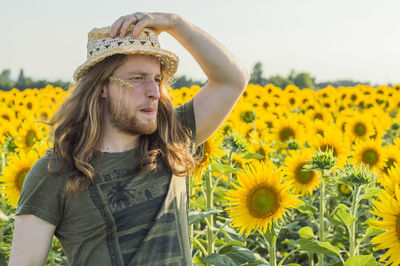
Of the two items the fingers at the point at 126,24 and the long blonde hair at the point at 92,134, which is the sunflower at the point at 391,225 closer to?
the long blonde hair at the point at 92,134

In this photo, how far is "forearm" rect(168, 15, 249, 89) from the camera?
8.53 ft

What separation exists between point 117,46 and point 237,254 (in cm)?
133

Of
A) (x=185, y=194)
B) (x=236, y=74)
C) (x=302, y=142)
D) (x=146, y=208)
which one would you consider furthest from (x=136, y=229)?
(x=302, y=142)

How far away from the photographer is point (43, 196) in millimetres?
2162

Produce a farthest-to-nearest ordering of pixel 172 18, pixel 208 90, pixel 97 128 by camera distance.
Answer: pixel 208 90, pixel 172 18, pixel 97 128

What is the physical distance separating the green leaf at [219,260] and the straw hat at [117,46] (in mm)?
1092

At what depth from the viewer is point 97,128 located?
94.3 inches

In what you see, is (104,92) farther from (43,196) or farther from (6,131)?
(6,131)

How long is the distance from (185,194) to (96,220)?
0.54 m

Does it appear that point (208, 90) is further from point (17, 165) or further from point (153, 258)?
point (17, 165)

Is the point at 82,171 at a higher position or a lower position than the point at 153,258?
higher

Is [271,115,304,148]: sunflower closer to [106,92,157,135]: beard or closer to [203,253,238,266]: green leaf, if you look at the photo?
[203,253,238,266]: green leaf

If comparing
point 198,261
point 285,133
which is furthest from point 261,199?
point 285,133

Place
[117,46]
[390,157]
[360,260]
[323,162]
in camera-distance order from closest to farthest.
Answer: [117,46] < [360,260] < [323,162] < [390,157]
